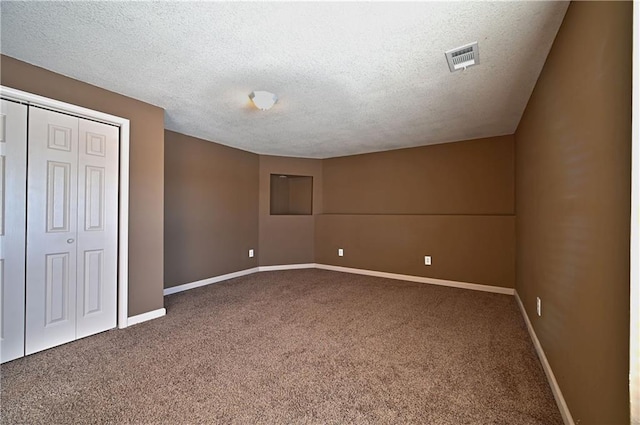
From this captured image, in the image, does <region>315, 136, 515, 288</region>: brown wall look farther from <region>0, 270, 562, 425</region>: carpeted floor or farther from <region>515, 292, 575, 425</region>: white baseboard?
<region>515, 292, 575, 425</region>: white baseboard

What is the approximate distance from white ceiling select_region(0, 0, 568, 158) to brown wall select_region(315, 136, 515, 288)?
3.63ft

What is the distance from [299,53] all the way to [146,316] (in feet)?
9.43

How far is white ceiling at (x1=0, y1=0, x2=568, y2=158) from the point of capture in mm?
1573

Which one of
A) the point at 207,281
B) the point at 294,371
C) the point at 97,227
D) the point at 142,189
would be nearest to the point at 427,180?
the point at 294,371

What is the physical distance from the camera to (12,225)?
2090 millimetres

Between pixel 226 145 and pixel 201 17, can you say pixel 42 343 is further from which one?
pixel 226 145

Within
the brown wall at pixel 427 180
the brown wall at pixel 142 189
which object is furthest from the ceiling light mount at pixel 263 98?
the brown wall at pixel 427 180

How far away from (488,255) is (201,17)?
4316mm

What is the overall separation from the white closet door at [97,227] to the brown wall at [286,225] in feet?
9.20

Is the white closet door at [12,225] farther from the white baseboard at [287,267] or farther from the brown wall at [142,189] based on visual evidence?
the white baseboard at [287,267]

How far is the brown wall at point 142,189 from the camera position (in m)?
2.59

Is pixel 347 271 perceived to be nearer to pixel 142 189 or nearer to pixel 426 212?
pixel 426 212

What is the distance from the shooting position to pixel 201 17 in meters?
1.62

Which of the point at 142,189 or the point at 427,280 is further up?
the point at 142,189
